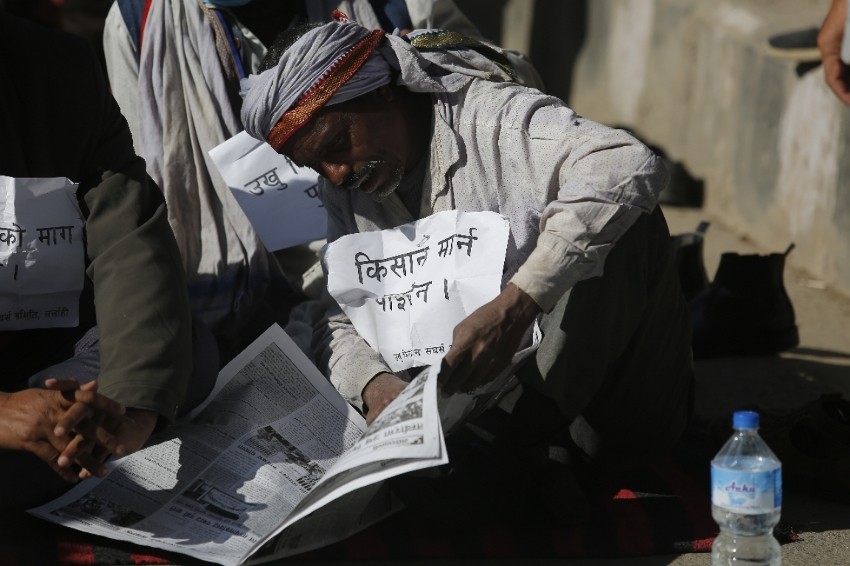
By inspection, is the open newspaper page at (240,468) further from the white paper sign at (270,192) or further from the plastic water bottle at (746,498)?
the white paper sign at (270,192)

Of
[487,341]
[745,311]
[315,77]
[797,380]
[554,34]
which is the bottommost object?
[554,34]

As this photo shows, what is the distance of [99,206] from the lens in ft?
9.10

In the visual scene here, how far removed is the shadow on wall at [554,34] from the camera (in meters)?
8.48

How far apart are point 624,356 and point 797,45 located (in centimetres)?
286

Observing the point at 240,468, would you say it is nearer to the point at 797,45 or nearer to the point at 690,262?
the point at 690,262

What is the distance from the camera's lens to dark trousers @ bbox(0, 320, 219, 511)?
262cm

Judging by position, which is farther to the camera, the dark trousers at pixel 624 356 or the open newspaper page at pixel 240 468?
the dark trousers at pixel 624 356

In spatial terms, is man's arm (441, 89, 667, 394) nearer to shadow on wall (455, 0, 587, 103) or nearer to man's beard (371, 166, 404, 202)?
man's beard (371, 166, 404, 202)

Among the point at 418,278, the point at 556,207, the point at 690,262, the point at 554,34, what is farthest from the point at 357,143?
the point at 554,34

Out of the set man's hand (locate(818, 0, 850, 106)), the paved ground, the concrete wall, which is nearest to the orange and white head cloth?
the paved ground

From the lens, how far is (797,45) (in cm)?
521

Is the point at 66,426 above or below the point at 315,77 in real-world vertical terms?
below

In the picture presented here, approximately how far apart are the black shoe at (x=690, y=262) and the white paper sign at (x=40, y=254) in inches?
82.8

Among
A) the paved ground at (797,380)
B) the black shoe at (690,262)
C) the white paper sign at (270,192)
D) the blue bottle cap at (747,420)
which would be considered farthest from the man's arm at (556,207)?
the black shoe at (690,262)
